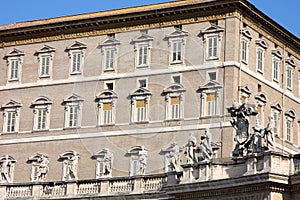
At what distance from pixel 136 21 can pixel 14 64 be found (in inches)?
415

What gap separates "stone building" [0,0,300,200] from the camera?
70.0 meters

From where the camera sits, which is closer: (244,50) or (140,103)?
(244,50)

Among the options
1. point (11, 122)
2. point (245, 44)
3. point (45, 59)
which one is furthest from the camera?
point (11, 122)

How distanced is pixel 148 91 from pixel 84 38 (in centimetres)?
701

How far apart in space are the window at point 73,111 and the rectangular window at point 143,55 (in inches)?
205

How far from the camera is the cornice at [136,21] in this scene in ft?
232

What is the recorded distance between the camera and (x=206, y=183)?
47.2 m

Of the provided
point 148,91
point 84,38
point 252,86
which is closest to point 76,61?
point 84,38

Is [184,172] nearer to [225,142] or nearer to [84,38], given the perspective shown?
[225,142]

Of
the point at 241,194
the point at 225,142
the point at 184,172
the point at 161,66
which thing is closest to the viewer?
the point at 241,194

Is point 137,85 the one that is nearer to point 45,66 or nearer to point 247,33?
point 45,66

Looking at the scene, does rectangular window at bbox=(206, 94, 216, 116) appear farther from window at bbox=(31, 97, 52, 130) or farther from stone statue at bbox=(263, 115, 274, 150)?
stone statue at bbox=(263, 115, 274, 150)

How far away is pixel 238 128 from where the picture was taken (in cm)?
4838

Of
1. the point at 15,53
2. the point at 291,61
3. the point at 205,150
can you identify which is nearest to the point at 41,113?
the point at 15,53
